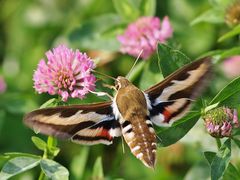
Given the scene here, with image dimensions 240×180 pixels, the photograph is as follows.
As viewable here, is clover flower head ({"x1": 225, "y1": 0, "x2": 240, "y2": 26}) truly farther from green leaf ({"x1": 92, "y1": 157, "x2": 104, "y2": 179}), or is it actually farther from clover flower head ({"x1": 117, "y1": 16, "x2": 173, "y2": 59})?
green leaf ({"x1": 92, "y1": 157, "x2": 104, "y2": 179})

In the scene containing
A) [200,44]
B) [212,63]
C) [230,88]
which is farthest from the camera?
[200,44]

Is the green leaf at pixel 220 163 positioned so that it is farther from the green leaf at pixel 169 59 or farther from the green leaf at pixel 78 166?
the green leaf at pixel 78 166

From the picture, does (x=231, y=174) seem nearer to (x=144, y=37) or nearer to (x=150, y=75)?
(x=150, y=75)

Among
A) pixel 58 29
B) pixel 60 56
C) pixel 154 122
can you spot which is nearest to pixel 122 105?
pixel 154 122

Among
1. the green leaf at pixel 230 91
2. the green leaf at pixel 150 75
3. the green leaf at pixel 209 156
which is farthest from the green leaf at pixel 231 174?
the green leaf at pixel 150 75

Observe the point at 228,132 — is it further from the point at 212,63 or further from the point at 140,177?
the point at 140,177

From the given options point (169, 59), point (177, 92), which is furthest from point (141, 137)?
point (169, 59)
